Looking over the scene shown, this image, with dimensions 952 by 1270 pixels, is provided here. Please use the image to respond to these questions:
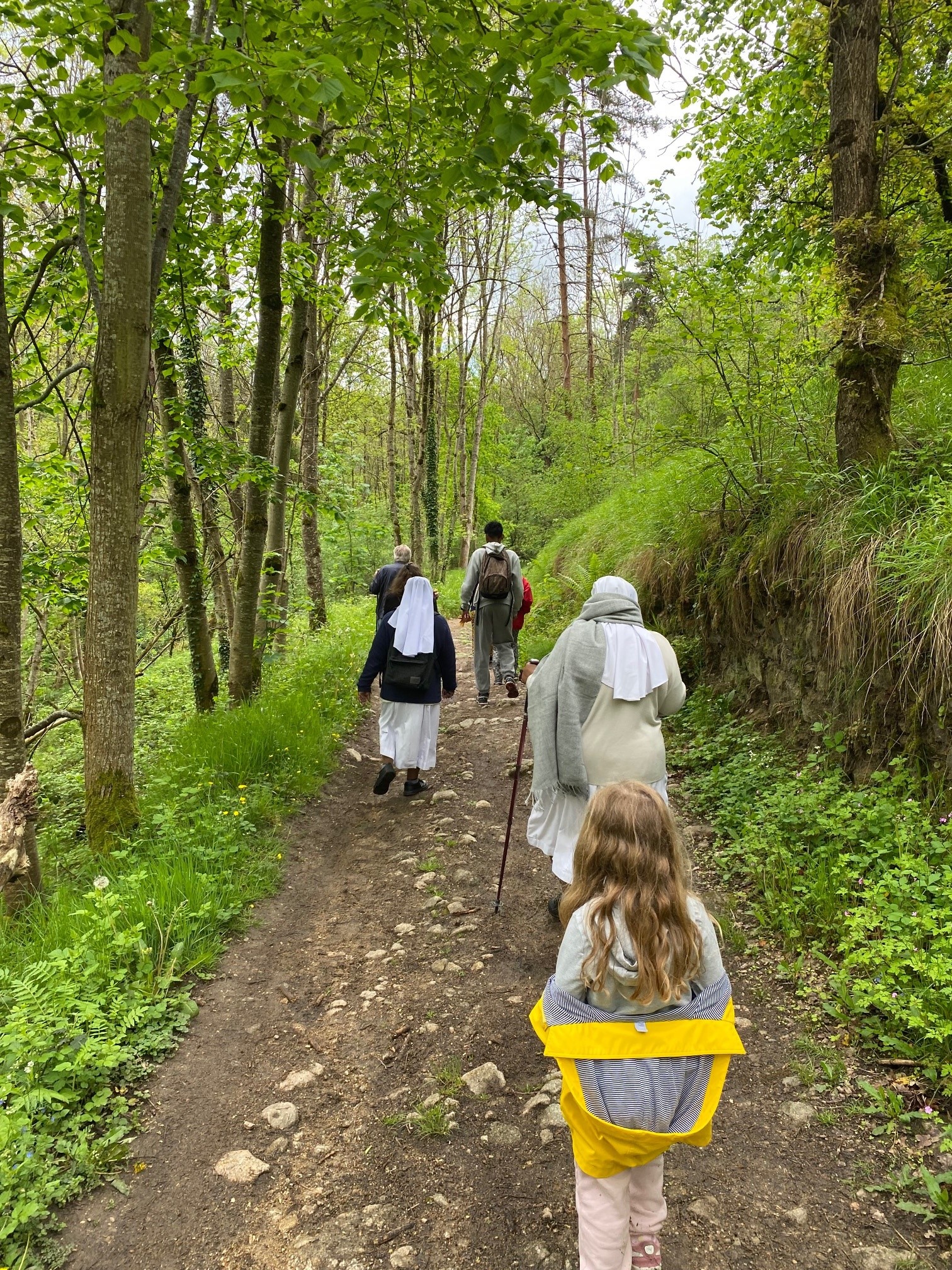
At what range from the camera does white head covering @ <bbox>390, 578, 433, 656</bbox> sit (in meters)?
6.12

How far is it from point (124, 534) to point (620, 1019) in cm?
396

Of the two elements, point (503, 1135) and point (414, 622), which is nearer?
point (503, 1135)

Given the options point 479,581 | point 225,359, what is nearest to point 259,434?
point 225,359

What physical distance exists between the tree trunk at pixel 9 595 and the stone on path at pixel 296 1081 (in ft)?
7.45

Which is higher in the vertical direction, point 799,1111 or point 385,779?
point 385,779

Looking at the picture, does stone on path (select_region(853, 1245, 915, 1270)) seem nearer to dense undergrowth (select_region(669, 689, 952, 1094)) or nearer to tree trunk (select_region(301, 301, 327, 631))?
dense undergrowth (select_region(669, 689, 952, 1094))

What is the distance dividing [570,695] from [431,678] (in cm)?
312

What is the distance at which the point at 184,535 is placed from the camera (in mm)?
7039

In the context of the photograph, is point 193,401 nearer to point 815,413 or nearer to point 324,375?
point 815,413

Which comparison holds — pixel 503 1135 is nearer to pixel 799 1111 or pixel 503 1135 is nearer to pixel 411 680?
pixel 799 1111

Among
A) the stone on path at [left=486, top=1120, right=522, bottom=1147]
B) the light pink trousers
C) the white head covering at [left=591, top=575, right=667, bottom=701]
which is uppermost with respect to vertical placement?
the white head covering at [left=591, top=575, right=667, bottom=701]

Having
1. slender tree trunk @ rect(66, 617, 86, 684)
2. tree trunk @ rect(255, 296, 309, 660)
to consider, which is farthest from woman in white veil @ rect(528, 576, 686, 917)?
slender tree trunk @ rect(66, 617, 86, 684)

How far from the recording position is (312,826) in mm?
5719

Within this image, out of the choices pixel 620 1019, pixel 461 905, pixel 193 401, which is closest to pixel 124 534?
pixel 461 905
